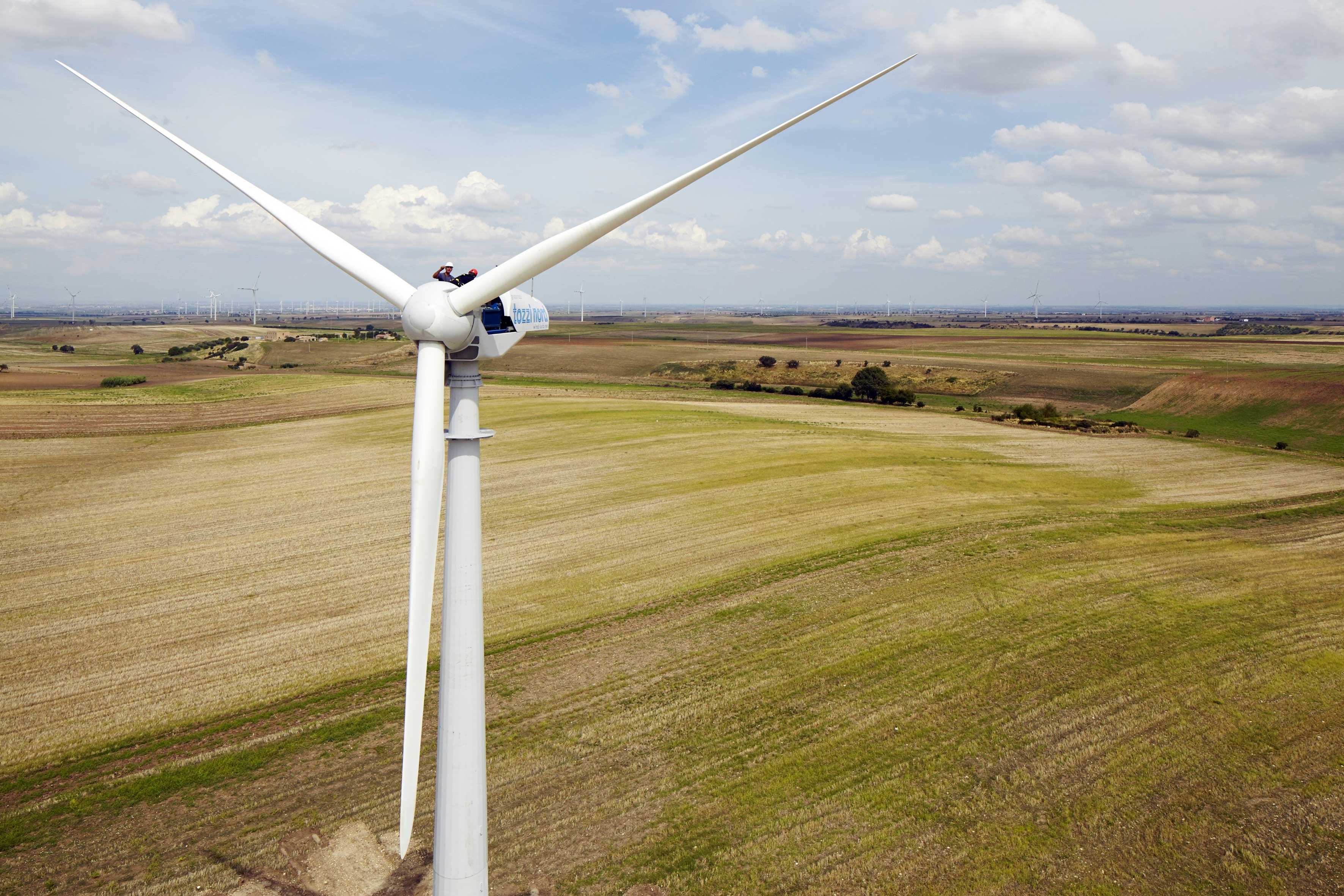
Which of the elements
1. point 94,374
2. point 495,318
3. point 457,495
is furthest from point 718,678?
point 94,374

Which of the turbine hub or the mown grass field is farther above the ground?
the turbine hub

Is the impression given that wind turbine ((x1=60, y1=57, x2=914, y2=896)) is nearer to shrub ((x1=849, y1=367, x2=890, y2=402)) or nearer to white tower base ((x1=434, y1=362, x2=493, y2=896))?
white tower base ((x1=434, y1=362, x2=493, y2=896))

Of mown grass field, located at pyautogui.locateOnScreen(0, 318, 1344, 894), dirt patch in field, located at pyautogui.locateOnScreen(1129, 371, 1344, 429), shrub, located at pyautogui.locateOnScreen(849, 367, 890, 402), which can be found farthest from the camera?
shrub, located at pyautogui.locateOnScreen(849, 367, 890, 402)

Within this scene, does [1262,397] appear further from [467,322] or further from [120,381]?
[120,381]

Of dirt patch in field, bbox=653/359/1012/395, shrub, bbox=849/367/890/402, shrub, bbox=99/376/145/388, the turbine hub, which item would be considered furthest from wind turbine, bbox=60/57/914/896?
dirt patch in field, bbox=653/359/1012/395

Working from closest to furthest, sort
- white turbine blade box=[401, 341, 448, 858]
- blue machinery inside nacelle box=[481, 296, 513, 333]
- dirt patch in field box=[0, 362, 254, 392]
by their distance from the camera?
1. white turbine blade box=[401, 341, 448, 858]
2. blue machinery inside nacelle box=[481, 296, 513, 333]
3. dirt patch in field box=[0, 362, 254, 392]

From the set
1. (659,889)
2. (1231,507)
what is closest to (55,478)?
(659,889)

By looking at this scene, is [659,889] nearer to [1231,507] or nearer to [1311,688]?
[1311,688]
